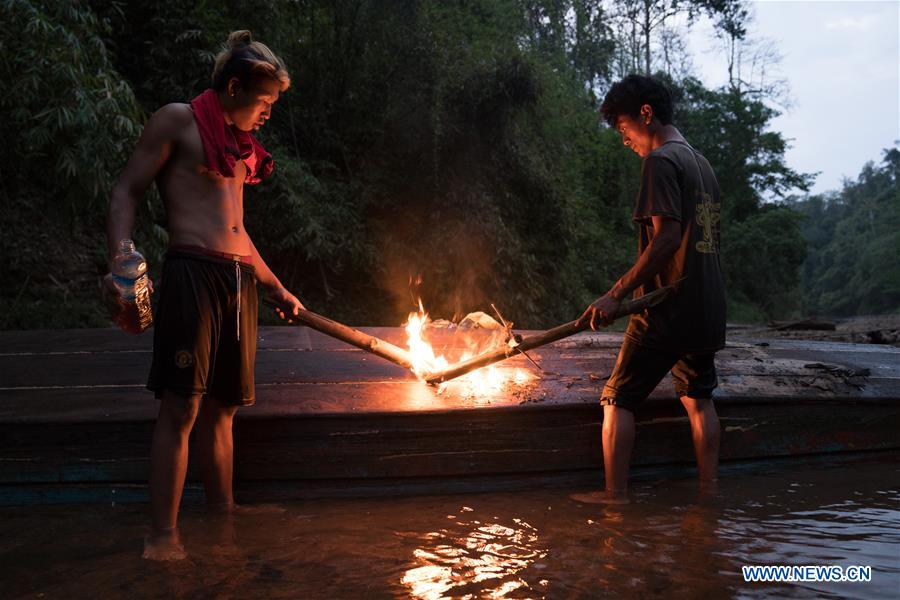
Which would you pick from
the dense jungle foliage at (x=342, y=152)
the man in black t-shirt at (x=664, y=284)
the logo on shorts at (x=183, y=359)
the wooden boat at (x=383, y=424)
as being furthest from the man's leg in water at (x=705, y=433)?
the dense jungle foliage at (x=342, y=152)

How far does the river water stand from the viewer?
2174 millimetres

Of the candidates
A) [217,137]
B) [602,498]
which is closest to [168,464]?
[217,137]

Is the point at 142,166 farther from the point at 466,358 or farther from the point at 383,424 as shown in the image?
the point at 466,358

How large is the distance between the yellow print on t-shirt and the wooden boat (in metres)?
0.75

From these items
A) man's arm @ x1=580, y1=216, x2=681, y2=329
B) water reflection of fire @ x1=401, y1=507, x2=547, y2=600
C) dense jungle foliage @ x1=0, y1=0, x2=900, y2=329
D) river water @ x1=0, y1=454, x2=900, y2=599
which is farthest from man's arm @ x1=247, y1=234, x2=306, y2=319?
dense jungle foliage @ x1=0, y1=0, x2=900, y2=329

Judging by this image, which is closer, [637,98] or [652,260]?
[652,260]

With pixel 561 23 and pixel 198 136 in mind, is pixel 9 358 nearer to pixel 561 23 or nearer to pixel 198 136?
pixel 198 136

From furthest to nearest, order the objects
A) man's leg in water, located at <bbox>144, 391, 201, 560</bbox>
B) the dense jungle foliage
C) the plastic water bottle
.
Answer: the dense jungle foliage → man's leg in water, located at <bbox>144, 391, 201, 560</bbox> → the plastic water bottle

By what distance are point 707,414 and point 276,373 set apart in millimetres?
2069

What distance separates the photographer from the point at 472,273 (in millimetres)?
A: 11531

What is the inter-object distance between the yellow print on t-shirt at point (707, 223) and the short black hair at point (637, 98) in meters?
0.43

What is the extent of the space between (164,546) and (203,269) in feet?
3.11

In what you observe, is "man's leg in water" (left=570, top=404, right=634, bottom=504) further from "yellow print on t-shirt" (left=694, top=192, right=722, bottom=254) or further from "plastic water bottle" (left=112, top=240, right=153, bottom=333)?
"plastic water bottle" (left=112, top=240, right=153, bottom=333)

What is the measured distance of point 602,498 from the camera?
3.15m
